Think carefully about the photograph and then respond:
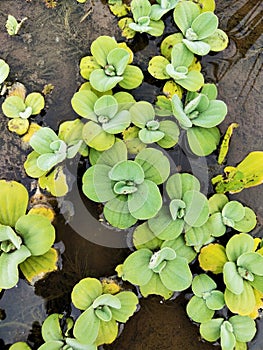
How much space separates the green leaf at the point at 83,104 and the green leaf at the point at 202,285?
0.75m

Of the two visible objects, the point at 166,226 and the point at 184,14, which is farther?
the point at 184,14

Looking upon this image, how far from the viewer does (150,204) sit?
172cm

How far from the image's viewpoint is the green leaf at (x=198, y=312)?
176 cm

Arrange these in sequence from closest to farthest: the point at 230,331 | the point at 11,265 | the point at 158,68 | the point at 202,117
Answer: the point at 11,265 → the point at 230,331 → the point at 202,117 → the point at 158,68

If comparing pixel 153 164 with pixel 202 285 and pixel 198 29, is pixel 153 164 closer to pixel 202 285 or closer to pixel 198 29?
pixel 202 285

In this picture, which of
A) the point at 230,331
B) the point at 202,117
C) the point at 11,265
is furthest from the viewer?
the point at 202,117

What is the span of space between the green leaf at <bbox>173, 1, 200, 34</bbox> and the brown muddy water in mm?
Result: 112

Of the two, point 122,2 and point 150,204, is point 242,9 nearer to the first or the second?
point 122,2

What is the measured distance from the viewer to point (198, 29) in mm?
1929

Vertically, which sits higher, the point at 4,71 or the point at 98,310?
the point at 4,71

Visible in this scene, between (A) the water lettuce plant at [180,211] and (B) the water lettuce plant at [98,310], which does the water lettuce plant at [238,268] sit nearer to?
(A) the water lettuce plant at [180,211]

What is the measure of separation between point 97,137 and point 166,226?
1.43 feet

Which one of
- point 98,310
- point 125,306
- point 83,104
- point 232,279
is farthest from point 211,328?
point 83,104

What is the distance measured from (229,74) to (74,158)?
2.59 feet
